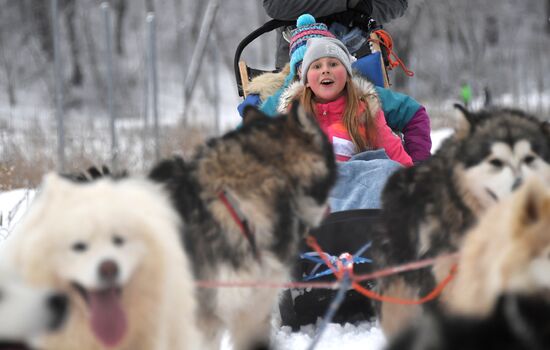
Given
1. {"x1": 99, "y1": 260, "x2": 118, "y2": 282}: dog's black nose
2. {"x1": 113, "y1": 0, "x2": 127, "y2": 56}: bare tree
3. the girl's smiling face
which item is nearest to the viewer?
{"x1": 99, "y1": 260, "x2": 118, "y2": 282}: dog's black nose

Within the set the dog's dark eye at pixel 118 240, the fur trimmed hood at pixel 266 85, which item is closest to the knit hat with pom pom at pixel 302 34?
the fur trimmed hood at pixel 266 85

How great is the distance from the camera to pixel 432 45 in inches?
1001

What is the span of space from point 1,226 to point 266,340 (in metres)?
2.48

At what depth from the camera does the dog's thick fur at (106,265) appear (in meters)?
1.40

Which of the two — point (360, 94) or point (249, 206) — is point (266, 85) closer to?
point (360, 94)

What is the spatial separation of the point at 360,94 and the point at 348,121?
0.20 meters

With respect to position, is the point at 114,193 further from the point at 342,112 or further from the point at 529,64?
the point at 529,64

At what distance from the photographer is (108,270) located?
4.56 feet

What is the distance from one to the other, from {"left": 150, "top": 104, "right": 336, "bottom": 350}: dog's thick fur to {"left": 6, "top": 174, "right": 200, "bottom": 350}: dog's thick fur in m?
0.52

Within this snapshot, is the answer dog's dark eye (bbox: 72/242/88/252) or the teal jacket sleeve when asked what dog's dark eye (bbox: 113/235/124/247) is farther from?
the teal jacket sleeve

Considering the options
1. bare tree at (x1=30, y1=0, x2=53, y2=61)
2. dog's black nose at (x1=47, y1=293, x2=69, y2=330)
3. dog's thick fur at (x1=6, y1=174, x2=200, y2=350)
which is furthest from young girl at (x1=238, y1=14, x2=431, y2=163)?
bare tree at (x1=30, y1=0, x2=53, y2=61)

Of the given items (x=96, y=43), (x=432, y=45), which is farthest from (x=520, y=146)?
(x=432, y=45)

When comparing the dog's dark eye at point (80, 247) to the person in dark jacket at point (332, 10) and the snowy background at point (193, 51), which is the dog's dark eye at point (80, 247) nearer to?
→ the person in dark jacket at point (332, 10)

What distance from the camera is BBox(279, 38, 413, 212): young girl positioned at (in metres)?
3.13
